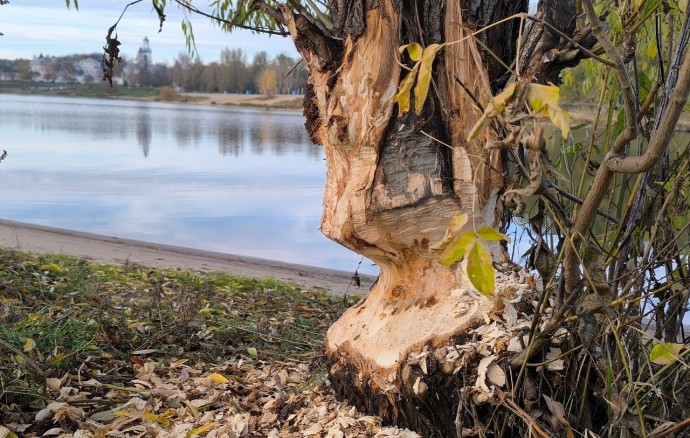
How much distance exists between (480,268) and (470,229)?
3.26 ft

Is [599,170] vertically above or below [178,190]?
above

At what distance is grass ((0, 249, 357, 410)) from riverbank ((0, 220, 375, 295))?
5.71 ft

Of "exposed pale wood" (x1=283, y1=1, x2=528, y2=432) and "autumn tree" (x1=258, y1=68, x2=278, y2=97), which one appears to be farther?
"autumn tree" (x1=258, y1=68, x2=278, y2=97)

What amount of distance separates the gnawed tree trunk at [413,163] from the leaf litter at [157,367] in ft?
0.65

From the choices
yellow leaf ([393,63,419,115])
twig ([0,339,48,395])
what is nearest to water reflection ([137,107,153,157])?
twig ([0,339,48,395])

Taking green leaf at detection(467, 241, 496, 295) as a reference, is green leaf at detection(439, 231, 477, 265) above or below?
above

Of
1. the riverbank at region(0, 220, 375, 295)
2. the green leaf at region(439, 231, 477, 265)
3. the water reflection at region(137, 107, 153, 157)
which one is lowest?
the riverbank at region(0, 220, 375, 295)

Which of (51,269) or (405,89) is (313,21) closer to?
(405,89)

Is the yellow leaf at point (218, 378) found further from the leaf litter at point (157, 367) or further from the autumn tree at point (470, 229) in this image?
the autumn tree at point (470, 229)

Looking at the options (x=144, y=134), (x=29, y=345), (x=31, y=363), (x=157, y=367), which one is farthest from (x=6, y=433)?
(x=144, y=134)

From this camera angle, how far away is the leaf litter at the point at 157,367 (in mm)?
2234

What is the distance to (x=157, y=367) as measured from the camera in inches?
108

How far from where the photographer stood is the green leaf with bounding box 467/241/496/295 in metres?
1.16

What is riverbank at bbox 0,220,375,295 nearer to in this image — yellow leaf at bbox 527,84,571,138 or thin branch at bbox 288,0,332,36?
thin branch at bbox 288,0,332,36
